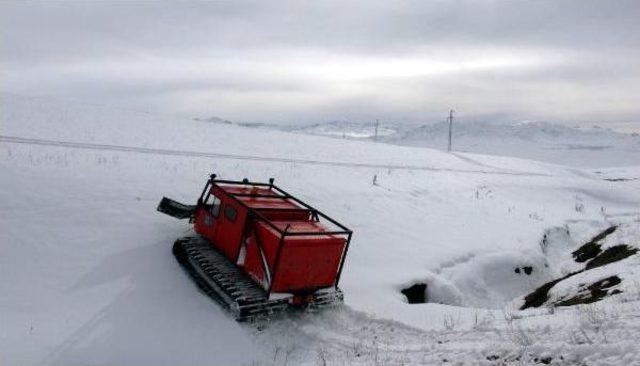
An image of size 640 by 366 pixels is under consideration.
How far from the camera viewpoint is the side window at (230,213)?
10.2 metres

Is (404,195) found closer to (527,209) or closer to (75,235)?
(527,209)

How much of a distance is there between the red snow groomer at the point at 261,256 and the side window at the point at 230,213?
0.07ft

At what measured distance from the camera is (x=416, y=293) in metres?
12.7

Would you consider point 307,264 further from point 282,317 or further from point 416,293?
point 416,293

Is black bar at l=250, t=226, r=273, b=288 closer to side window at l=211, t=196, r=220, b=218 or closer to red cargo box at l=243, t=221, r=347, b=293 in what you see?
red cargo box at l=243, t=221, r=347, b=293

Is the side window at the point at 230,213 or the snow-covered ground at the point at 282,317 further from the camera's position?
the side window at the point at 230,213

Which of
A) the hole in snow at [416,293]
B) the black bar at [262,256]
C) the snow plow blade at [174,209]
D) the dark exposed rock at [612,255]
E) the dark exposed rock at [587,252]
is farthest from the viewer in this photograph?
the dark exposed rock at [587,252]

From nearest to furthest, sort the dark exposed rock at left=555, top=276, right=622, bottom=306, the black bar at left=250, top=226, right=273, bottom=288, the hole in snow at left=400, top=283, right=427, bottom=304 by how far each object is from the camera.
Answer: the black bar at left=250, top=226, right=273, bottom=288 < the dark exposed rock at left=555, top=276, right=622, bottom=306 < the hole in snow at left=400, top=283, right=427, bottom=304

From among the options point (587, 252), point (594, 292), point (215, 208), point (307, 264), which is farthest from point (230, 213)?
point (587, 252)

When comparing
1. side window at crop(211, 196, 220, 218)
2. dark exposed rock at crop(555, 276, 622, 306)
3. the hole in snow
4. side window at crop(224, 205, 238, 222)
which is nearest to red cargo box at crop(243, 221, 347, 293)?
side window at crop(224, 205, 238, 222)

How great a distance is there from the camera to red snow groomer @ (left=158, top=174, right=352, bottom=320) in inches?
356

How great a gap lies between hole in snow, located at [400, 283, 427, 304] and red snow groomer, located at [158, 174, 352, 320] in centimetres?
271

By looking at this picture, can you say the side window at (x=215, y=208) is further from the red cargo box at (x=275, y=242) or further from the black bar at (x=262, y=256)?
the black bar at (x=262, y=256)

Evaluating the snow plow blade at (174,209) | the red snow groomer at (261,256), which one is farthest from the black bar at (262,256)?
the snow plow blade at (174,209)
